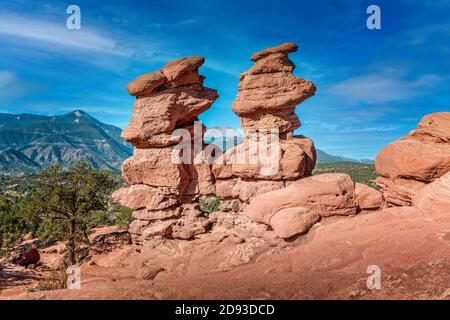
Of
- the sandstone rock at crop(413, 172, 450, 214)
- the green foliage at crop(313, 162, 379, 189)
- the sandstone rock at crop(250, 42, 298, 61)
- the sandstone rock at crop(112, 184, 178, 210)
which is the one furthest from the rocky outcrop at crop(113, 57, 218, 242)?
the green foliage at crop(313, 162, 379, 189)

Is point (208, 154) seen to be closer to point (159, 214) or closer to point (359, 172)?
point (159, 214)

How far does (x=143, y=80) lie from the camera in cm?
2112

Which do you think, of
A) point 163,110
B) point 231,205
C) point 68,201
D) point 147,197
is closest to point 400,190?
point 231,205

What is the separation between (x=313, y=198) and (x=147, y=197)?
1234 cm

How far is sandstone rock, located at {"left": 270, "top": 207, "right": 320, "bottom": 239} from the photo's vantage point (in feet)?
52.0

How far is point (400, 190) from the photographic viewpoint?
52.3 feet

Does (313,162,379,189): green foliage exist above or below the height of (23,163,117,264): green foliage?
above

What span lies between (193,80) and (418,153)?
15.3m

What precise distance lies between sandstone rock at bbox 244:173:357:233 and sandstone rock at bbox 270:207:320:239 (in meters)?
0.09

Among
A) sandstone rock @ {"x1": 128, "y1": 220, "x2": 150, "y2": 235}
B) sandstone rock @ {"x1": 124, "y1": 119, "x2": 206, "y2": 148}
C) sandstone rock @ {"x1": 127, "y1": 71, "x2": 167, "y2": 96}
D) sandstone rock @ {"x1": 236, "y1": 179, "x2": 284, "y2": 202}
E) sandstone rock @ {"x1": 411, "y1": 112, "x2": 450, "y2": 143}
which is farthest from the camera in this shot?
sandstone rock @ {"x1": 128, "y1": 220, "x2": 150, "y2": 235}

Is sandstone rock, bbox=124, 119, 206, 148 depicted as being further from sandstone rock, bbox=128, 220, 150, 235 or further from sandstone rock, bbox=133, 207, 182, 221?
sandstone rock, bbox=128, 220, 150, 235

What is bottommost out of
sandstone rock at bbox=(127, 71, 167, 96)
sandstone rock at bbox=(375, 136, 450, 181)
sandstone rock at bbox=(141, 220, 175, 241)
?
sandstone rock at bbox=(141, 220, 175, 241)

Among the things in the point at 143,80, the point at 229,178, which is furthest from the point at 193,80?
the point at 229,178

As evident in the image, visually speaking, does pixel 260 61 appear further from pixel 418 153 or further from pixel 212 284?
pixel 212 284
